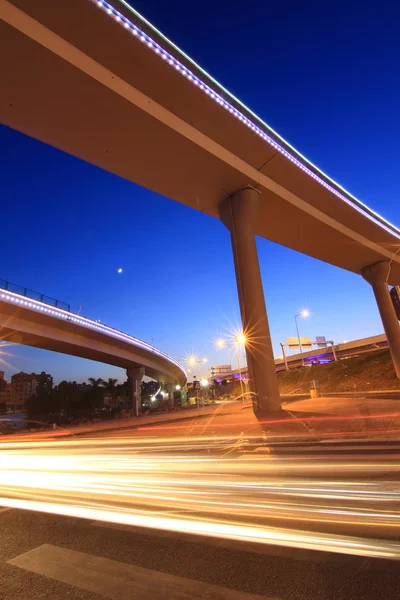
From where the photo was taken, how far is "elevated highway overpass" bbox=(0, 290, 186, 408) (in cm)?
3150

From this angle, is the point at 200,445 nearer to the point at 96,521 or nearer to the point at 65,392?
the point at 96,521

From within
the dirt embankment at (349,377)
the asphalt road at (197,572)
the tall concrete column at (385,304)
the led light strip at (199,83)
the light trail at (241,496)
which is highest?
the led light strip at (199,83)

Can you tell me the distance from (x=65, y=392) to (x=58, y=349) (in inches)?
667

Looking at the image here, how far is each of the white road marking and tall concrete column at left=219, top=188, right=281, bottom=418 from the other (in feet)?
A: 45.1

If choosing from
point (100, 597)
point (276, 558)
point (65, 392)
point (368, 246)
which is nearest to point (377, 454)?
point (276, 558)

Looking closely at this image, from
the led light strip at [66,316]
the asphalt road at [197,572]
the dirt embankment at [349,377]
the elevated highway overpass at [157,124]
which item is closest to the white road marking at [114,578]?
the asphalt road at [197,572]

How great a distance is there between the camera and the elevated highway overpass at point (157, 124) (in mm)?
12789

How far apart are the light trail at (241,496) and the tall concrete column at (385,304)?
32.1m

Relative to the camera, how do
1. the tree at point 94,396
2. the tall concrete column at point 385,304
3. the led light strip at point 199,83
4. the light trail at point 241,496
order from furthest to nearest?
the tree at point 94,396
the tall concrete column at point 385,304
the led light strip at point 199,83
the light trail at point 241,496

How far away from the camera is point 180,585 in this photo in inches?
124

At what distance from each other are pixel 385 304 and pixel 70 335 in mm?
37789

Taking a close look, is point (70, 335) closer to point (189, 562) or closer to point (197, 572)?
point (189, 562)

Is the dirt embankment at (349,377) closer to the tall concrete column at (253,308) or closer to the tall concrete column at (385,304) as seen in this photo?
the tall concrete column at (385,304)

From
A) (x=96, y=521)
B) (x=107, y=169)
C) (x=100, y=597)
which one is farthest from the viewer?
(x=107, y=169)
